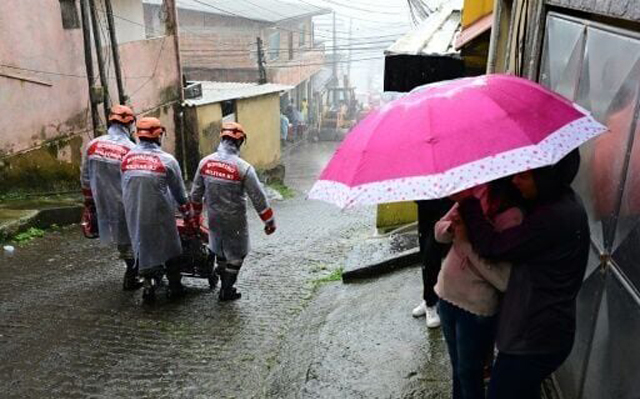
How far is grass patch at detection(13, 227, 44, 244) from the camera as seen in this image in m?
7.71

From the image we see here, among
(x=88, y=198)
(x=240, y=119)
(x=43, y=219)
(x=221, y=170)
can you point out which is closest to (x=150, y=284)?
(x=88, y=198)

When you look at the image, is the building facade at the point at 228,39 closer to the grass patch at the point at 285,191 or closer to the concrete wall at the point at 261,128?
the concrete wall at the point at 261,128

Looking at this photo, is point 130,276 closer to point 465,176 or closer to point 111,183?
point 111,183

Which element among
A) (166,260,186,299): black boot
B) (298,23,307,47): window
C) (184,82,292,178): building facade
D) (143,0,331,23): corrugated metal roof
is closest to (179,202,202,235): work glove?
(166,260,186,299): black boot

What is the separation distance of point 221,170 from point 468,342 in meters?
3.46

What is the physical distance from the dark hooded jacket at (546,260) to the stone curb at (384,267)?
380 centimetres

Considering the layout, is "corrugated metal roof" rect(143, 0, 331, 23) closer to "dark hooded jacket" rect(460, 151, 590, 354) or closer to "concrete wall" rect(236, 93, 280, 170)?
"concrete wall" rect(236, 93, 280, 170)

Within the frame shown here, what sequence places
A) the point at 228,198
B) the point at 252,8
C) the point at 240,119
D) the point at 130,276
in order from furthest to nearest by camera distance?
1. the point at 252,8
2. the point at 240,119
3. the point at 130,276
4. the point at 228,198

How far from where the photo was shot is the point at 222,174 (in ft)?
18.3

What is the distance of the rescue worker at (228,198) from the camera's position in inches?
220

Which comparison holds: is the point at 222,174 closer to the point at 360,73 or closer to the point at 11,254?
the point at 11,254

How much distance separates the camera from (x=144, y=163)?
5461mm

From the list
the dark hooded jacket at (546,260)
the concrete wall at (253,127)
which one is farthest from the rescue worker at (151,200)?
the concrete wall at (253,127)

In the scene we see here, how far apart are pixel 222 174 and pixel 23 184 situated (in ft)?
20.4
